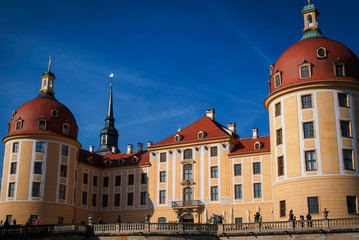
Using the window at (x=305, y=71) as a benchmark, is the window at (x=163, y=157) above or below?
below

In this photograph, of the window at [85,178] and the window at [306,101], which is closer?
the window at [306,101]

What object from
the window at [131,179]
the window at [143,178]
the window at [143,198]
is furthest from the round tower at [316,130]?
the window at [131,179]

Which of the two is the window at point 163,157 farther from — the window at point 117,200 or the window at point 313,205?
the window at point 313,205

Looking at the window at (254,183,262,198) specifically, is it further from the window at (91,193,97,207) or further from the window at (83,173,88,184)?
the window at (83,173,88,184)

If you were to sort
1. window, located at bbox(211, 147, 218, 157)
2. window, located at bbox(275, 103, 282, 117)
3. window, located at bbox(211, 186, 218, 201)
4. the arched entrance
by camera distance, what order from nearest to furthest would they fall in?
window, located at bbox(275, 103, 282, 117), window, located at bbox(211, 186, 218, 201), the arched entrance, window, located at bbox(211, 147, 218, 157)

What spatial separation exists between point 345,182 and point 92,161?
32651 mm

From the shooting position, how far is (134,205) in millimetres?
55844

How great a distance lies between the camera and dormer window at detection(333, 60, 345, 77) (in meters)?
39.4

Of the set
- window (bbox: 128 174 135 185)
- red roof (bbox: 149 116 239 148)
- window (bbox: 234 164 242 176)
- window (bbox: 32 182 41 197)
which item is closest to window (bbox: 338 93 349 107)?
window (bbox: 234 164 242 176)

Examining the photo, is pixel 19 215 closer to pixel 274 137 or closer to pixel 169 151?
pixel 169 151

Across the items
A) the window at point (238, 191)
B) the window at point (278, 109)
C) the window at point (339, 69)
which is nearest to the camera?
the window at point (339, 69)

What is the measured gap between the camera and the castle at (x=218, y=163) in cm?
3775

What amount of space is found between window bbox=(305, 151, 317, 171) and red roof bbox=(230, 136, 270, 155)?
10.8 m

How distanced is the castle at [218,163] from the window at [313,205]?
8 cm
